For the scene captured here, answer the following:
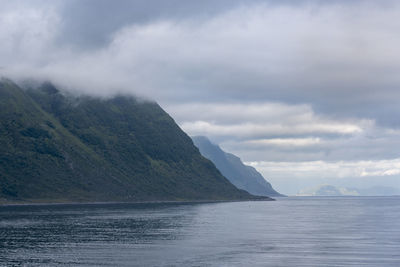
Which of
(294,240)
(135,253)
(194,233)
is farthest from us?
(194,233)

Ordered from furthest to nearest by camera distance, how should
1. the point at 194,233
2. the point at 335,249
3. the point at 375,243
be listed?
the point at 194,233
the point at 375,243
the point at 335,249

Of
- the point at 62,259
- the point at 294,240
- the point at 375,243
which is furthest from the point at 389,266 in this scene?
the point at 62,259

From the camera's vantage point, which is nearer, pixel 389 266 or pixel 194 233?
pixel 389 266

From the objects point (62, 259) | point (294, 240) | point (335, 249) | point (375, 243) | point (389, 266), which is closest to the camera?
point (389, 266)

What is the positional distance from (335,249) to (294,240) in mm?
23900

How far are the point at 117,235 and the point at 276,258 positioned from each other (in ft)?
203

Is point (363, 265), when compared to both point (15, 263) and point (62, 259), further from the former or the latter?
point (15, 263)

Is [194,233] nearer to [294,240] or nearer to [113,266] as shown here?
[294,240]

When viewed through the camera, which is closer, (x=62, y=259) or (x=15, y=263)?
(x=15, y=263)

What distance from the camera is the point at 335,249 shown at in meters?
131

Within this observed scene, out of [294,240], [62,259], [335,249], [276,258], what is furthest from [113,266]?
[294,240]

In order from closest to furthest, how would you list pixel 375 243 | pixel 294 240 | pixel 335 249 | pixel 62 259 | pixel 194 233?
pixel 62 259 → pixel 335 249 → pixel 375 243 → pixel 294 240 → pixel 194 233

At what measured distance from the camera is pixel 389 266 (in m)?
104

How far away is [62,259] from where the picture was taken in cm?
11212
